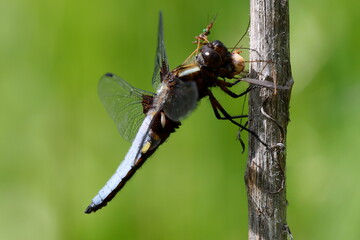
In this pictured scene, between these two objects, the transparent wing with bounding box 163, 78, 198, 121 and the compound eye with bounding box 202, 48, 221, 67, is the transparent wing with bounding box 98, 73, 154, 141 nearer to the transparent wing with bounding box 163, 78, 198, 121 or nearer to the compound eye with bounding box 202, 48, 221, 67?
the transparent wing with bounding box 163, 78, 198, 121

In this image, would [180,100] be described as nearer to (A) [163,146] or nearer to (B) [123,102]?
(B) [123,102]

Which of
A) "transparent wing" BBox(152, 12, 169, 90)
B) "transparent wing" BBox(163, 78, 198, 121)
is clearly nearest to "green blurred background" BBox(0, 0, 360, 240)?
"transparent wing" BBox(152, 12, 169, 90)

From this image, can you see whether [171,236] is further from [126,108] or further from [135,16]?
[135,16]

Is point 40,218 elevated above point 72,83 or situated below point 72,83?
below

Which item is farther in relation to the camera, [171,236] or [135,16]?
[135,16]

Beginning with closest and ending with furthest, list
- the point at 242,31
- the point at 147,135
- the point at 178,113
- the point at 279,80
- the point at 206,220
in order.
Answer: the point at 279,80
the point at 178,113
the point at 147,135
the point at 206,220
the point at 242,31

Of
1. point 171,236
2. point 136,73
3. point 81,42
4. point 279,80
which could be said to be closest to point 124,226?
point 171,236

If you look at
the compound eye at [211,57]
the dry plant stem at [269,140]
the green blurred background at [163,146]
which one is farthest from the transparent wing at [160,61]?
the dry plant stem at [269,140]
